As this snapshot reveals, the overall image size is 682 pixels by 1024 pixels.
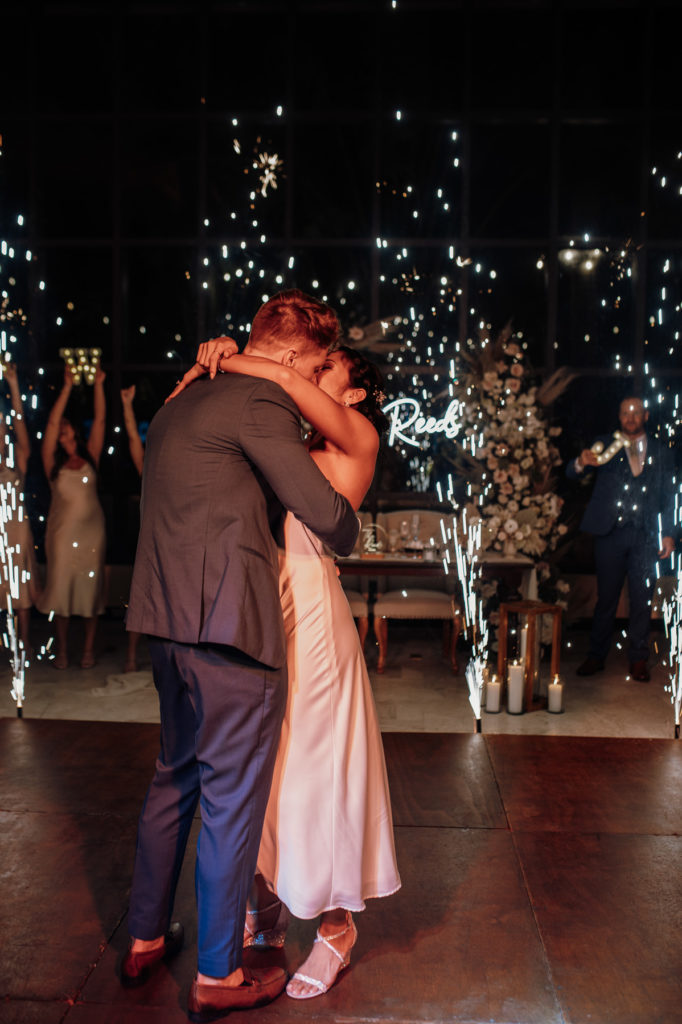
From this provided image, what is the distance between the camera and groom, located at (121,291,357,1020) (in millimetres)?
1989

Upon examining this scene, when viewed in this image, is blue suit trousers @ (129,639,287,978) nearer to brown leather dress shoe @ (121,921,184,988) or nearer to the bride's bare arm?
brown leather dress shoe @ (121,921,184,988)

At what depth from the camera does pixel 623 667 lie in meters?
5.96

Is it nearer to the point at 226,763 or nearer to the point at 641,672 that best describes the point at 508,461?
the point at 641,672

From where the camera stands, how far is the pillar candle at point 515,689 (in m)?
4.84

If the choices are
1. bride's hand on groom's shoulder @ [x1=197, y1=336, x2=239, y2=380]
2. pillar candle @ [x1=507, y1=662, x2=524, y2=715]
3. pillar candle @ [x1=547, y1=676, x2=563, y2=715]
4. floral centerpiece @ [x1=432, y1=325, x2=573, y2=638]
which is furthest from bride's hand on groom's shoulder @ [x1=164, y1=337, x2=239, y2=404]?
floral centerpiece @ [x1=432, y1=325, x2=573, y2=638]

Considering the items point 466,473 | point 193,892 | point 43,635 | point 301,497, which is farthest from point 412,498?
point 301,497

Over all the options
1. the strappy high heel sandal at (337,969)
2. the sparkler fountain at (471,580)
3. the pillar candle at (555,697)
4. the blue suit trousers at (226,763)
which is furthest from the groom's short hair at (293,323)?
the sparkler fountain at (471,580)

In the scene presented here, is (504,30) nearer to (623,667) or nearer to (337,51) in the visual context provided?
(337,51)

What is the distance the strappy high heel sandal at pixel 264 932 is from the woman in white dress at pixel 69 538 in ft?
11.6

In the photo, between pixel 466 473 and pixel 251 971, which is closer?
pixel 251 971

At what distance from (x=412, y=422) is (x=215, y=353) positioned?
5.22 meters

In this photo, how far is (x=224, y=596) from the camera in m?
2.00

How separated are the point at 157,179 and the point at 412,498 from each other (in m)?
3.47

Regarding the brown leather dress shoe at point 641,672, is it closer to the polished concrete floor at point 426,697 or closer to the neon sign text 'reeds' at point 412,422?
the polished concrete floor at point 426,697
